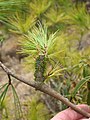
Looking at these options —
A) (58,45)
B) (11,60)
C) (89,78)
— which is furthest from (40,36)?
(11,60)

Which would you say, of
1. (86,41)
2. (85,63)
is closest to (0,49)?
(86,41)

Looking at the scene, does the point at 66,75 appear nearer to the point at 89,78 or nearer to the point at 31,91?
the point at 89,78

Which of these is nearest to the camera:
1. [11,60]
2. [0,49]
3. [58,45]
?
[58,45]

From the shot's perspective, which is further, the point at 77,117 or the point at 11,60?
the point at 11,60

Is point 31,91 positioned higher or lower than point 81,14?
lower

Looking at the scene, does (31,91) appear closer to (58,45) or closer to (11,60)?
(11,60)

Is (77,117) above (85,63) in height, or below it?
below

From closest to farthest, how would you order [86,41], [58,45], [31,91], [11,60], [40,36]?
[40,36]
[58,45]
[31,91]
[86,41]
[11,60]

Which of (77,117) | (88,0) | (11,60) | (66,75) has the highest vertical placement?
(88,0)

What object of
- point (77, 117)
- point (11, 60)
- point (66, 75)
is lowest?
point (77, 117)
